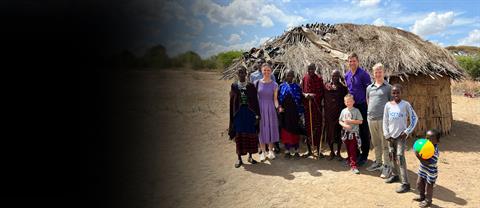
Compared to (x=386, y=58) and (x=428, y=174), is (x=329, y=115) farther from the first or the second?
(x=386, y=58)

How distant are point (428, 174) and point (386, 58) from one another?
3.97m

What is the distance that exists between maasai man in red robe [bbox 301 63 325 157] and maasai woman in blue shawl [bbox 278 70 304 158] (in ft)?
0.40

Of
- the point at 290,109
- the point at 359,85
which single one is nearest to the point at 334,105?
the point at 359,85

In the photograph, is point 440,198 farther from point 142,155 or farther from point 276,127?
point 142,155

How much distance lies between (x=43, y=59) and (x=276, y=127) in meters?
4.47

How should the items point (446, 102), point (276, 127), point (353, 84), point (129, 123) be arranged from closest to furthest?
point (129, 123)
point (353, 84)
point (276, 127)
point (446, 102)

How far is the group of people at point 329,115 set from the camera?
4070mm

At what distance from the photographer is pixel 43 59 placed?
2.94ft

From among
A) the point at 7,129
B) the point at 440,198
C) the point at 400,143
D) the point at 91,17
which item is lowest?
the point at 440,198

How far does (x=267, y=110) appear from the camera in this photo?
5.12m

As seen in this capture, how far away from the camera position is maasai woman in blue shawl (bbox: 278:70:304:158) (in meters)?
5.16

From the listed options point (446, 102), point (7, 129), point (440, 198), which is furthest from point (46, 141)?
point (446, 102)

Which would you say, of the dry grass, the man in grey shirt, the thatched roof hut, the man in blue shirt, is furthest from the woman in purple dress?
the dry grass

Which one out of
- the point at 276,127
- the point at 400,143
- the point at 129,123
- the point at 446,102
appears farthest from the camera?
the point at 446,102
